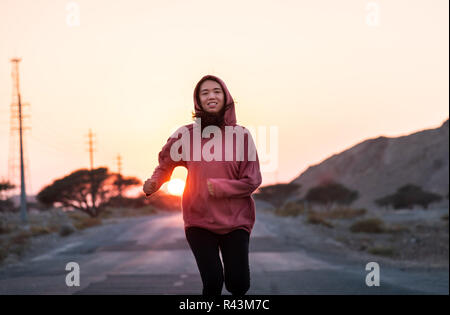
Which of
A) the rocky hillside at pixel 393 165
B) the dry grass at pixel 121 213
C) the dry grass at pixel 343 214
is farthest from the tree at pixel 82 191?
the rocky hillside at pixel 393 165

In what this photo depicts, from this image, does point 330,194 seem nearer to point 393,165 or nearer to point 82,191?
point 82,191

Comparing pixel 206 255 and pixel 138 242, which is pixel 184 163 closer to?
pixel 206 255

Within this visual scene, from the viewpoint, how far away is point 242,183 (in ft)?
11.9

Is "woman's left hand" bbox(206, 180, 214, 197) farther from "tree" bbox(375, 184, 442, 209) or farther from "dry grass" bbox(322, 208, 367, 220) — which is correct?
"tree" bbox(375, 184, 442, 209)

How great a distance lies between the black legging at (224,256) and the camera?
12.2 ft

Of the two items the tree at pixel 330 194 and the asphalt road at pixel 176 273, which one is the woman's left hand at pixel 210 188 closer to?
the asphalt road at pixel 176 273

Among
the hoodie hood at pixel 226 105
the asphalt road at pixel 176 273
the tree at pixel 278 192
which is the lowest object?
the tree at pixel 278 192

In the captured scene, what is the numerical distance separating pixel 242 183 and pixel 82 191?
55.5 m

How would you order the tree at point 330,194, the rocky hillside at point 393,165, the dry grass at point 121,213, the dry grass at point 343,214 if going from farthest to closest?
the rocky hillside at point 393,165
the tree at point 330,194
the dry grass at point 121,213
the dry grass at point 343,214

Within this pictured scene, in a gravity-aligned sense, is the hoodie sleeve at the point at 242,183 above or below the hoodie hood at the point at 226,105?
below

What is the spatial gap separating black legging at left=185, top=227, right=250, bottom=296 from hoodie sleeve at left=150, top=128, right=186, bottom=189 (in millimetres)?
368

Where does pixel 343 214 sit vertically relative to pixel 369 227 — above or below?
below

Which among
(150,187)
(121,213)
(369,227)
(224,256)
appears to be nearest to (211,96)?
(150,187)

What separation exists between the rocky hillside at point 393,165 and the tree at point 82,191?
53034 millimetres
